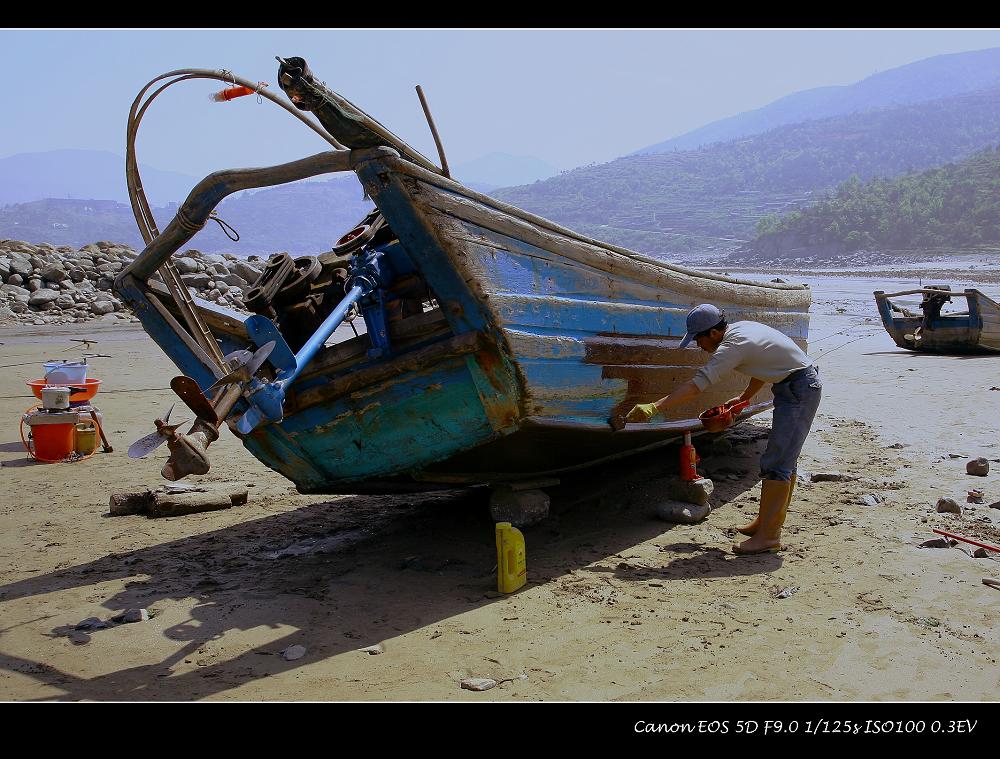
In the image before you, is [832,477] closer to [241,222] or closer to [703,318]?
[703,318]

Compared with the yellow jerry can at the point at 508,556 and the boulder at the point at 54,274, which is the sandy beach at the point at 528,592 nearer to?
the yellow jerry can at the point at 508,556

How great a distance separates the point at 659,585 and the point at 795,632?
0.85 m

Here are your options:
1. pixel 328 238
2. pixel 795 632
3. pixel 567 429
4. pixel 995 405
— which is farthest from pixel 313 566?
pixel 328 238

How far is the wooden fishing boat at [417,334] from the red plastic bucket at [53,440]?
10.0 feet

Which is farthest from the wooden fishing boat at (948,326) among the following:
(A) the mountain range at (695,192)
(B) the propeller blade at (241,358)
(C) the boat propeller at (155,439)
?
(A) the mountain range at (695,192)

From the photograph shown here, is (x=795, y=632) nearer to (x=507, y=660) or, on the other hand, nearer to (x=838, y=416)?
(x=507, y=660)

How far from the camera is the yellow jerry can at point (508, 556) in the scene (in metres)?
4.58

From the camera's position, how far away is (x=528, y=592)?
464 centimetres

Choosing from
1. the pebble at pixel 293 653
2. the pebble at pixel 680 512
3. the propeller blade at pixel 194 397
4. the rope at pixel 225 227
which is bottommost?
→ the pebble at pixel 680 512

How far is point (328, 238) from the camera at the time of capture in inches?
4938

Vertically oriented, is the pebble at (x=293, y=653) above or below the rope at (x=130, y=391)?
below

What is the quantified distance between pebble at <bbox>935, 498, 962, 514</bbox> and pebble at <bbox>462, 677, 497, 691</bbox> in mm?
3367

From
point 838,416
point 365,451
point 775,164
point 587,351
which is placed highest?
point 775,164

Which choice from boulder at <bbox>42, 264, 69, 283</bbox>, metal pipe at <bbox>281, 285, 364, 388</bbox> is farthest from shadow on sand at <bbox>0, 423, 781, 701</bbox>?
boulder at <bbox>42, 264, 69, 283</bbox>
